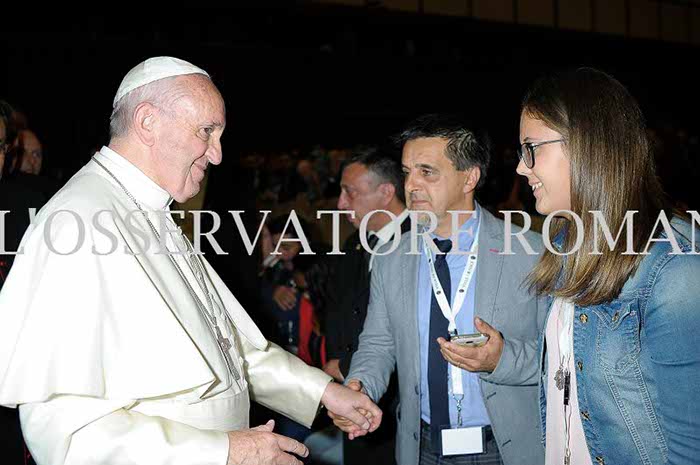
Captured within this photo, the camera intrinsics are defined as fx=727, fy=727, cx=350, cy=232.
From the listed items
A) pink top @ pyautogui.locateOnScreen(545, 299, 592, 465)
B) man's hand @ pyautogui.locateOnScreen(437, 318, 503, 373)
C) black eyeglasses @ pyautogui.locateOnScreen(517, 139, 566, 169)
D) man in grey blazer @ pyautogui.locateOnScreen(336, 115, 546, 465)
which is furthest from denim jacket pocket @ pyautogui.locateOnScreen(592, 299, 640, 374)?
man's hand @ pyautogui.locateOnScreen(437, 318, 503, 373)

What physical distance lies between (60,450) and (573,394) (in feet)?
4.49

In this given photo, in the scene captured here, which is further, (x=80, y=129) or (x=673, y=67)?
(x=673, y=67)

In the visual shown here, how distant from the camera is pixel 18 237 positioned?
128 inches

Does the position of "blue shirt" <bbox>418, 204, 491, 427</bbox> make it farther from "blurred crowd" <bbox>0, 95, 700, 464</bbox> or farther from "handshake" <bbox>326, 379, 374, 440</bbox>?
"blurred crowd" <bbox>0, 95, 700, 464</bbox>

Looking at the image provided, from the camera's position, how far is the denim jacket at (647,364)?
1710 mm

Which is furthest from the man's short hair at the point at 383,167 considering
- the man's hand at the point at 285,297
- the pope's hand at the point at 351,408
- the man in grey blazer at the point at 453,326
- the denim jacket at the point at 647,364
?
the denim jacket at the point at 647,364

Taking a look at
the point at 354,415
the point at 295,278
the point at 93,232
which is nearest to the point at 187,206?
the point at 295,278

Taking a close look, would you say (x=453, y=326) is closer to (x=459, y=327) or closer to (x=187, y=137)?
(x=459, y=327)

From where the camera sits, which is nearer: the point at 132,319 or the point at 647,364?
the point at 647,364

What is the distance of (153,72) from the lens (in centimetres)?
233

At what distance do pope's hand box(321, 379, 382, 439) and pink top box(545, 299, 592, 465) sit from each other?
781 mm

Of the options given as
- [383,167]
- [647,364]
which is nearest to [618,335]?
[647,364]

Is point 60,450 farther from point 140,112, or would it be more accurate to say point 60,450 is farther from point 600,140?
point 600,140

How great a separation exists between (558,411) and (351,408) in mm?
854
